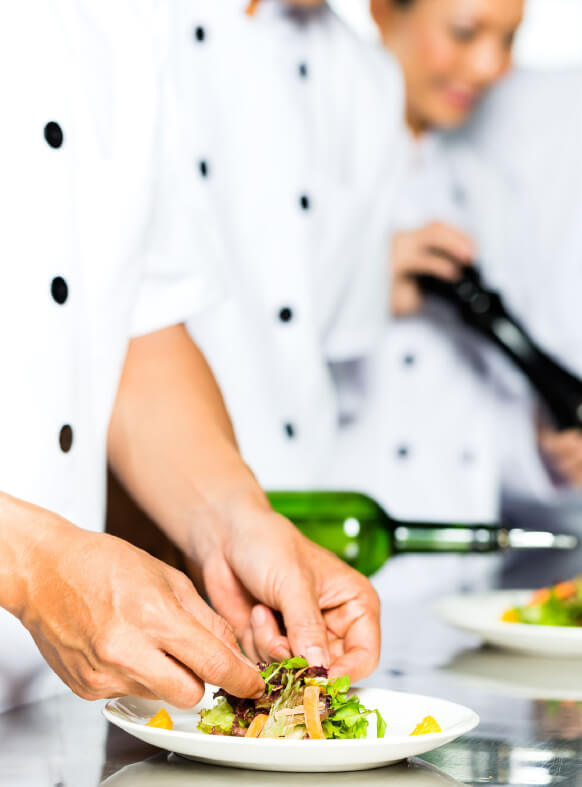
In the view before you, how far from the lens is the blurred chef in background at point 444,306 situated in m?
2.68

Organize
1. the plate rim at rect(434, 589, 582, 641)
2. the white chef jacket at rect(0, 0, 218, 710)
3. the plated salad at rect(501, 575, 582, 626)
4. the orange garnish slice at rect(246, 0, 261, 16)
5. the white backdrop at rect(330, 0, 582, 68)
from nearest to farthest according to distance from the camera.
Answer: the white chef jacket at rect(0, 0, 218, 710) < the plate rim at rect(434, 589, 582, 641) < the plated salad at rect(501, 575, 582, 626) < the orange garnish slice at rect(246, 0, 261, 16) < the white backdrop at rect(330, 0, 582, 68)

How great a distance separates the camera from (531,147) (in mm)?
3041

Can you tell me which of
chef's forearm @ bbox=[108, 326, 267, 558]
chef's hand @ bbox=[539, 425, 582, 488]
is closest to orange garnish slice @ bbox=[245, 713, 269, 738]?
chef's forearm @ bbox=[108, 326, 267, 558]

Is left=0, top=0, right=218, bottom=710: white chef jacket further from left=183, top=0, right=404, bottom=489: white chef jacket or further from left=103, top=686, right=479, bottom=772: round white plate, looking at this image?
left=183, top=0, right=404, bottom=489: white chef jacket

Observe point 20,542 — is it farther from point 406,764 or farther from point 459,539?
point 459,539

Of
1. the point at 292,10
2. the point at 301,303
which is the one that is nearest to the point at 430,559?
the point at 301,303

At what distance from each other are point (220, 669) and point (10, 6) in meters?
0.62

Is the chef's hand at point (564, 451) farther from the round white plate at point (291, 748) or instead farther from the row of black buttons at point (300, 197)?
the round white plate at point (291, 748)

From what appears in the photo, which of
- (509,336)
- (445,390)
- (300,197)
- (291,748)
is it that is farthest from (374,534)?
(445,390)

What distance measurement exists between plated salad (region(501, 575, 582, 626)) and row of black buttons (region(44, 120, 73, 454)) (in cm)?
50

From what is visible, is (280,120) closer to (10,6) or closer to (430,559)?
(430,559)

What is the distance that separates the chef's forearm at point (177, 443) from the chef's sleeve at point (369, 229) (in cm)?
137

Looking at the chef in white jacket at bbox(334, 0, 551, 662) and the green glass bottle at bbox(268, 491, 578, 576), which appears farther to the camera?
the chef in white jacket at bbox(334, 0, 551, 662)

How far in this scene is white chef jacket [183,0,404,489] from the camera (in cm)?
217
